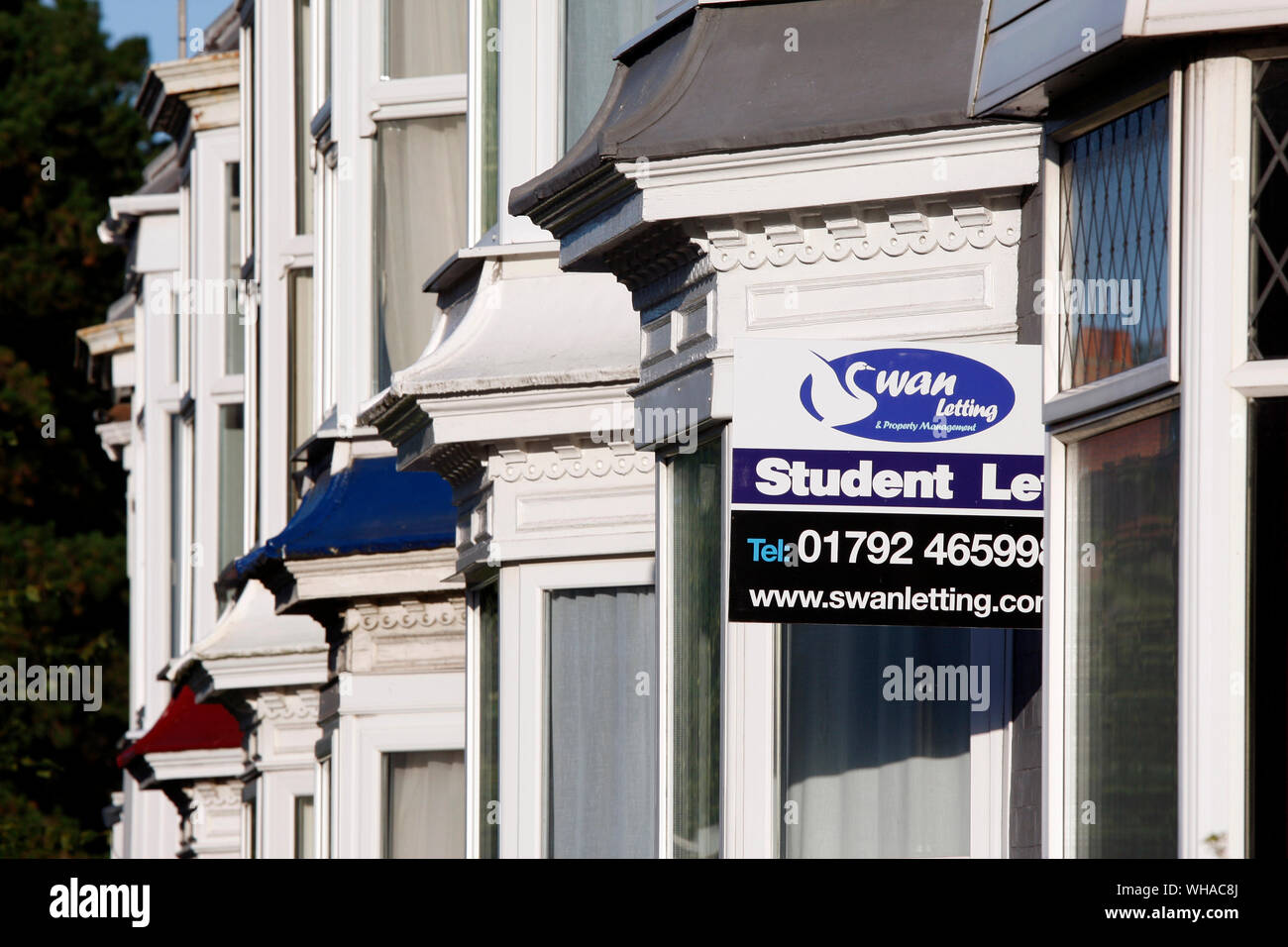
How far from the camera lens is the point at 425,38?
14.2m

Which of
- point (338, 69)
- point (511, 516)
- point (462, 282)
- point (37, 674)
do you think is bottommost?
point (37, 674)

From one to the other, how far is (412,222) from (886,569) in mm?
7593

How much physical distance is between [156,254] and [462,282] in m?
13.9

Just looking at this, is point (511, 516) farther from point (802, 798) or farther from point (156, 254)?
point (156, 254)

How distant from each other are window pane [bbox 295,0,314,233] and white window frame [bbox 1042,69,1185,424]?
10.6m

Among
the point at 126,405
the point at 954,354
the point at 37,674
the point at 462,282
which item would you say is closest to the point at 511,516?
the point at 462,282

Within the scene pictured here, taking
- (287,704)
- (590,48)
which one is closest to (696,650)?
(590,48)

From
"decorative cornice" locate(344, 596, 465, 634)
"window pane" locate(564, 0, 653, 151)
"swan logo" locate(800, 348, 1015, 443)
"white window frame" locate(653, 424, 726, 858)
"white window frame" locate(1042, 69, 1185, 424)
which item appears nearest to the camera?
"white window frame" locate(1042, 69, 1185, 424)

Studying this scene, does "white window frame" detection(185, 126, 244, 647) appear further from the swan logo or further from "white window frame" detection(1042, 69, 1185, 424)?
"white window frame" detection(1042, 69, 1185, 424)

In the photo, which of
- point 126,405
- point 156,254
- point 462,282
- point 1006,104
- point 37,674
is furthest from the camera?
point 37,674

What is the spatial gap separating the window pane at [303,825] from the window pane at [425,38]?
16.7ft

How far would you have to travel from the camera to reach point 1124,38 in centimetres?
614

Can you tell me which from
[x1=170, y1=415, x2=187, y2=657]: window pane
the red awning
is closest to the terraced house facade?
the red awning

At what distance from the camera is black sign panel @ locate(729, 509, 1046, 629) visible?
730 centimetres
